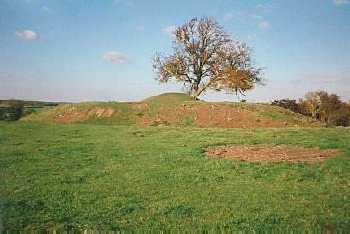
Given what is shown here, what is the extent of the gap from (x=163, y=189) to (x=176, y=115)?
20404mm

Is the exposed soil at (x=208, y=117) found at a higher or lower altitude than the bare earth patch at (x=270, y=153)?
higher

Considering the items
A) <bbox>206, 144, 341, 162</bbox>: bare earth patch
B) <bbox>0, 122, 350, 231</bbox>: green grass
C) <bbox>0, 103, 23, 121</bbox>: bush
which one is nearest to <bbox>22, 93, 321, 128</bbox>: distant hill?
<bbox>0, 103, 23, 121</bbox>: bush

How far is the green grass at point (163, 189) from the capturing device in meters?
7.44

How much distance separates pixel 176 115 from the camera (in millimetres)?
30031

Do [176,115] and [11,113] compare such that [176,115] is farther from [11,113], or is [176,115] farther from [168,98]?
[11,113]

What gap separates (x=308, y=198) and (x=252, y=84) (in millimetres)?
34933

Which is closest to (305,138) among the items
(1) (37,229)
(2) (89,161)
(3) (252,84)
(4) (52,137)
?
(2) (89,161)

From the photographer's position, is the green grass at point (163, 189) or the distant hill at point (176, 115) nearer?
the green grass at point (163, 189)

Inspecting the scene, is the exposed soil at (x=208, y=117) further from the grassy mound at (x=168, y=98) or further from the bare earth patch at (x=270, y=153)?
the bare earth patch at (x=270, y=153)

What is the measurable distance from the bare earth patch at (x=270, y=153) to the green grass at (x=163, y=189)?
594 mm

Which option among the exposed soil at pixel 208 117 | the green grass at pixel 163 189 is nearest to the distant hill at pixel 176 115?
the exposed soil at pixel 208 117

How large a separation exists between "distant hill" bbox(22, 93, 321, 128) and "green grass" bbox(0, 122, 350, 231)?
1178 cm

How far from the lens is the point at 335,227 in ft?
23.2

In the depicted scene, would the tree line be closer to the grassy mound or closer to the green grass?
the grassy mound
